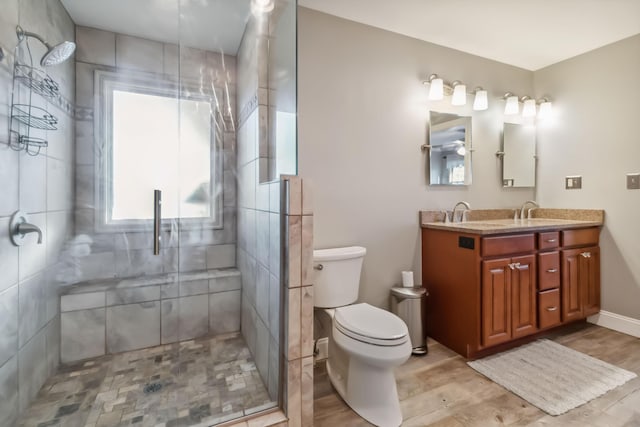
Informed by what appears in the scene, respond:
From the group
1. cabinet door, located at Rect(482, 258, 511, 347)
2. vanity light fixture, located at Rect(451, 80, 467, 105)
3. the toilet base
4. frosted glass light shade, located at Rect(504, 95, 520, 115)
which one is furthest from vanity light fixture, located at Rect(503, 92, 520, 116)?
the toilet base

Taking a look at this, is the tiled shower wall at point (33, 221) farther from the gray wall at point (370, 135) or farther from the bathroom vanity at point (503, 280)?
the bathroom vanity at point (503, 280)

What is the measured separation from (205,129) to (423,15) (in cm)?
176

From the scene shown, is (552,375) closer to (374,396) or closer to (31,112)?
(374,396)

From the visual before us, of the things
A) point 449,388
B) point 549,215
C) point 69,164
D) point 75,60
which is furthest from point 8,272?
point 549,215

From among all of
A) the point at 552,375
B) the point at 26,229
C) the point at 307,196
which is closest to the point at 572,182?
the point at 552,375

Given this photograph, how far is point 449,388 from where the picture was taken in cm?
168

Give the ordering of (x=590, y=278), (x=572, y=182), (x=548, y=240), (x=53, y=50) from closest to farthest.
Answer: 1. (x=53, y=50)
2. (x=548, y=240)
3. (x=590, y=278)
4. (x=572, y=182)

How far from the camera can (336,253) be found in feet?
6.12

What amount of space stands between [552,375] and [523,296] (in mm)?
487

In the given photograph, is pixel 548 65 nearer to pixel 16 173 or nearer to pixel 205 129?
pixel 205 129

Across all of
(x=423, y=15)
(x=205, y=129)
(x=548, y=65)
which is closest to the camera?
(x=423, y=15)

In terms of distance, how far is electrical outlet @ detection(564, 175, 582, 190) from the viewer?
265 centimetres

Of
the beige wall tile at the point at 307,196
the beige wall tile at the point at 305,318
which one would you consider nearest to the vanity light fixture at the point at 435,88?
the beige wall tile at the point at 307,196

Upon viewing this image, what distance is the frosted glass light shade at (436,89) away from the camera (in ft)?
7.62
